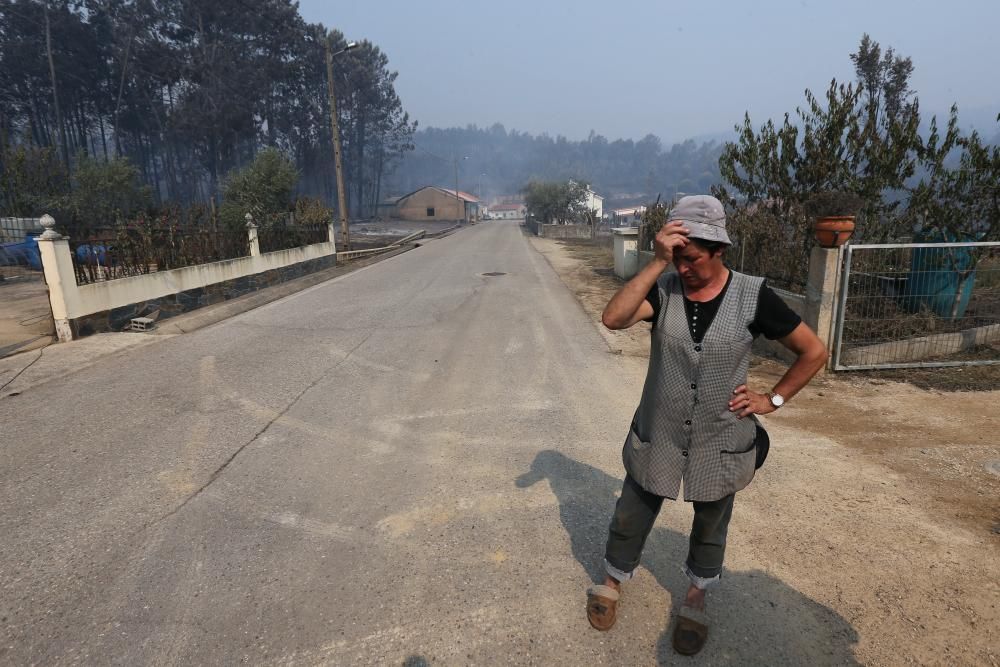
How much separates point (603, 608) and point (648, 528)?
42 centimetres

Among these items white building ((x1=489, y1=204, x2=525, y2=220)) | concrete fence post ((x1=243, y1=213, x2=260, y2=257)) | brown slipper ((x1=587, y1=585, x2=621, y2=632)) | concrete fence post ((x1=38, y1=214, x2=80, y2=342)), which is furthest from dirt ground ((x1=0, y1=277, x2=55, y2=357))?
white building ((x1=489, y1=204, x2=525, y2=220))

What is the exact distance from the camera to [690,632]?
2367 mm

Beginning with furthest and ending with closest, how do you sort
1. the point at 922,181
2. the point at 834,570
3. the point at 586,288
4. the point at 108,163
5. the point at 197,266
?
the point at 108,163 < the point at 586,288 < the point at 197,266 < the point at 922,181 < the point at 834,570

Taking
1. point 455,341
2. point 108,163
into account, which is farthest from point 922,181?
point 108,163

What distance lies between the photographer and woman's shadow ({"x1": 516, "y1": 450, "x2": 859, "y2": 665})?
236 centimetres

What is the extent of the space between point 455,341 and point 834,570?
5.91 meters

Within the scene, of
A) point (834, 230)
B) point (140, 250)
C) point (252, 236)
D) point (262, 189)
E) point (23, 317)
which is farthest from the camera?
point (262, 189)

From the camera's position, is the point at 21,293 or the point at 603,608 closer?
the point at 603,608

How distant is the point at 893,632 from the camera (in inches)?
96.2

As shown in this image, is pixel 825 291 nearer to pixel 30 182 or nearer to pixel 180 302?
pixel 180 302

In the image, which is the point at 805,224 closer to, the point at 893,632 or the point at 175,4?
the point at 893,632

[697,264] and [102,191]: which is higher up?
[102,191]

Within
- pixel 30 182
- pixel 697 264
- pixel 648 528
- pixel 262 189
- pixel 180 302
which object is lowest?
pixel 180 302

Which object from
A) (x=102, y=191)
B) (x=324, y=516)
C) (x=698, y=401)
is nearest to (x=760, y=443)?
(x=698, y=401)
